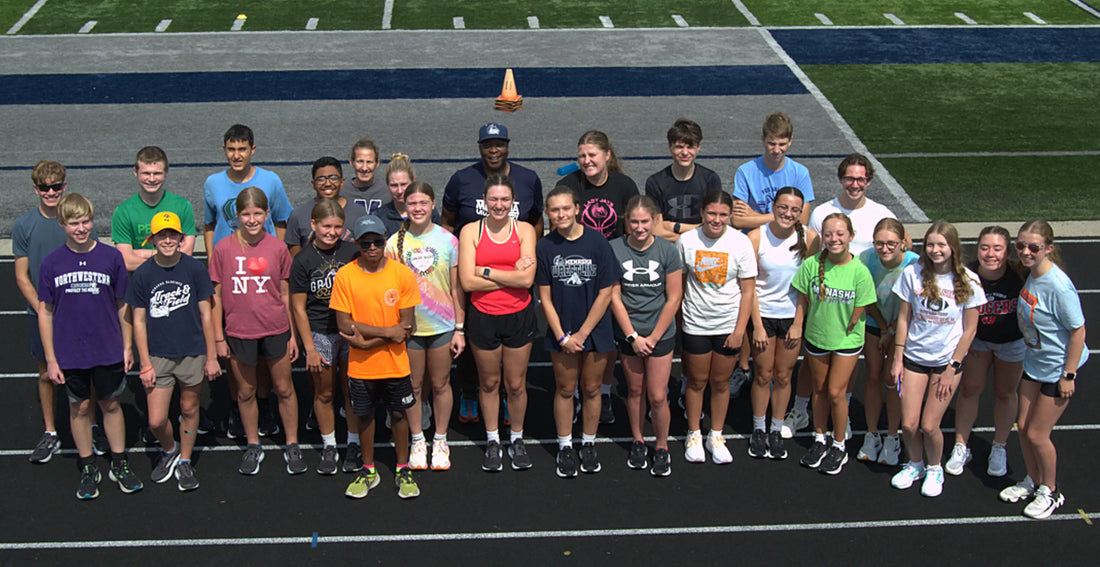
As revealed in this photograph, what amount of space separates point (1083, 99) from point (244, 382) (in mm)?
16592

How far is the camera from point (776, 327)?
704cm

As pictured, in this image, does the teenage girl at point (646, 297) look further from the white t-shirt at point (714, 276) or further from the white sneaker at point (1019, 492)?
the white sneaker at point (1019, 492)

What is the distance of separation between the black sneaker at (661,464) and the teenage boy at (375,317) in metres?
1.79

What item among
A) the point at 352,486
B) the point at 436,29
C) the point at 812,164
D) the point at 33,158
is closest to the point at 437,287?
the point at 352,486

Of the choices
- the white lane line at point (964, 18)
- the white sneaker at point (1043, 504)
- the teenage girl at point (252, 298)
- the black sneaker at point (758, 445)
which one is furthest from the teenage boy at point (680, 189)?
the white lane line at point (964, 18)

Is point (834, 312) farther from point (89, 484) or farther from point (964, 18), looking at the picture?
point (964, 18)

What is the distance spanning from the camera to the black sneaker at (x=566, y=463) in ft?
Result: 22.9

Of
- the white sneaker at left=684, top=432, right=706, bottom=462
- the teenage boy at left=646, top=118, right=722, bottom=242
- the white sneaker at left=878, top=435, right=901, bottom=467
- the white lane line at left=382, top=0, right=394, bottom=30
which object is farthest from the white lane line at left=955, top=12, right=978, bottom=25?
the white sneaker at left=684, top=432, right=706, bottom=462

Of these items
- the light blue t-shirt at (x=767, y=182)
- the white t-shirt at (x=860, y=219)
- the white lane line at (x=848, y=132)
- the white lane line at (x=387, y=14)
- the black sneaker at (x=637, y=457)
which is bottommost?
the black sneaker at (x=637, y=457)

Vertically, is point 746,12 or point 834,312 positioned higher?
point 746,12

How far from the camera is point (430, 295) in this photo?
22.2ft

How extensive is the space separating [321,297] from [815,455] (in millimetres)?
3620

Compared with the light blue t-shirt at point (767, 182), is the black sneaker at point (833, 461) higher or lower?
lower

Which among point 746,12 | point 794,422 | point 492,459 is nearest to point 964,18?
point 746,12
